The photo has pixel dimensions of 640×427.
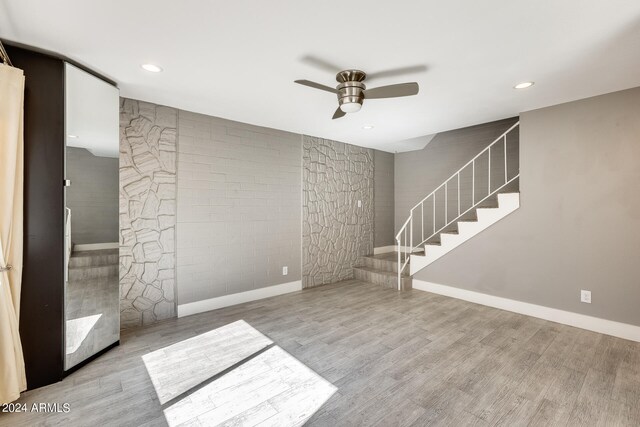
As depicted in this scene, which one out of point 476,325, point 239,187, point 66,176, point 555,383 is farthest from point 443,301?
point 66,176

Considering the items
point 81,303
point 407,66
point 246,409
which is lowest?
point 246,409

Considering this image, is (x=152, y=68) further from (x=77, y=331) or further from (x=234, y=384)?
(x=234, y=384)

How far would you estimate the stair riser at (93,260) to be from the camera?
2383 millimetres

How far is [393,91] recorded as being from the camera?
2.41m

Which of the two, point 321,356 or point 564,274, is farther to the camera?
point 564,274

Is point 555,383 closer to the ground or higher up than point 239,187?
Result: closer to the ground

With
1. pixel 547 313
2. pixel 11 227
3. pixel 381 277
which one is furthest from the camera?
pixel 381 277

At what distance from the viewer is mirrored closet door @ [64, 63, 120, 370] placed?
232cm

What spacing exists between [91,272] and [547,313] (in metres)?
4.90

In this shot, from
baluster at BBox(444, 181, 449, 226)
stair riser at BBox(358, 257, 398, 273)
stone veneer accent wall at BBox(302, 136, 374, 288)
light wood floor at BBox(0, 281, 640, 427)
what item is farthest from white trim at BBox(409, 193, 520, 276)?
stone veneer accent wall at BBox(302, 136, 374, 288)

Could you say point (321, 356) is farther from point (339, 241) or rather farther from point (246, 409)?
point (339, 241)

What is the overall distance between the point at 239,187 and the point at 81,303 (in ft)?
6.90

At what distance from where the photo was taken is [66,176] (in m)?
2.27

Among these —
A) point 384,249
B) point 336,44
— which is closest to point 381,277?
point 384,249
